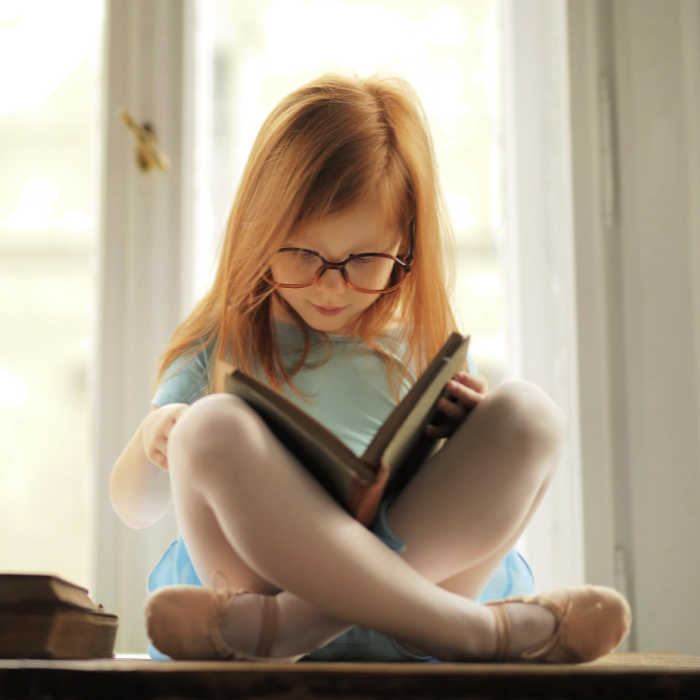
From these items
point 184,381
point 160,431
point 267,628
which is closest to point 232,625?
point 267,628

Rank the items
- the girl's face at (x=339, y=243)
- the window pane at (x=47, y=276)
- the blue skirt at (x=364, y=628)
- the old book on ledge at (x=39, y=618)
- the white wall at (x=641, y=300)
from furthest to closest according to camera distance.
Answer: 1. the window pane at (x=47, y=276)
2. the white wall at (x=641, y=300)
3. the girl's face at (x=339, y=243)
4. the blue skirt at (x=364, y=628)
5. the old book on ledge at (x=39, y=618)

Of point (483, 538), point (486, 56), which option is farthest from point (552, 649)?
point (486, 56)

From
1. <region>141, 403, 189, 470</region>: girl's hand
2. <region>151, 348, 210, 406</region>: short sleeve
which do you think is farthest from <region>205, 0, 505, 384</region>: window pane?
<region>141, 403, 189, 470</region>: girl's hand

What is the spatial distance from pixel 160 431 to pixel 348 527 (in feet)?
0.85

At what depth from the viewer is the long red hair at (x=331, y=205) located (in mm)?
1024

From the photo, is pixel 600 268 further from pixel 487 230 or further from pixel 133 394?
pixel 133 394

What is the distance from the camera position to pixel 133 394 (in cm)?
152

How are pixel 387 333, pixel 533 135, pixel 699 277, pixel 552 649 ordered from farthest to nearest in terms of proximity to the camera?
pixel 533 135 < pixel 699 277 < pixel 387 333 < pixel 552 649

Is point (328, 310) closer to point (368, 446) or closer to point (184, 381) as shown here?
point (184, 381)

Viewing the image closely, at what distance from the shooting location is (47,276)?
5.31ft

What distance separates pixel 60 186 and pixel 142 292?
258mm

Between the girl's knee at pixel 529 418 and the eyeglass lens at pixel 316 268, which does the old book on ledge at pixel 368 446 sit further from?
the eyeglass lens at pixel 316 268

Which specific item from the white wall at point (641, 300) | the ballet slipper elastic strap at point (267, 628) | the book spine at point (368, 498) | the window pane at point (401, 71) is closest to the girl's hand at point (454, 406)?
the book spine at point (368, 498)

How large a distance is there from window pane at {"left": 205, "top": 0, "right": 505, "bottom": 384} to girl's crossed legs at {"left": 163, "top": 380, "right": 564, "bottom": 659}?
0.80 metres
